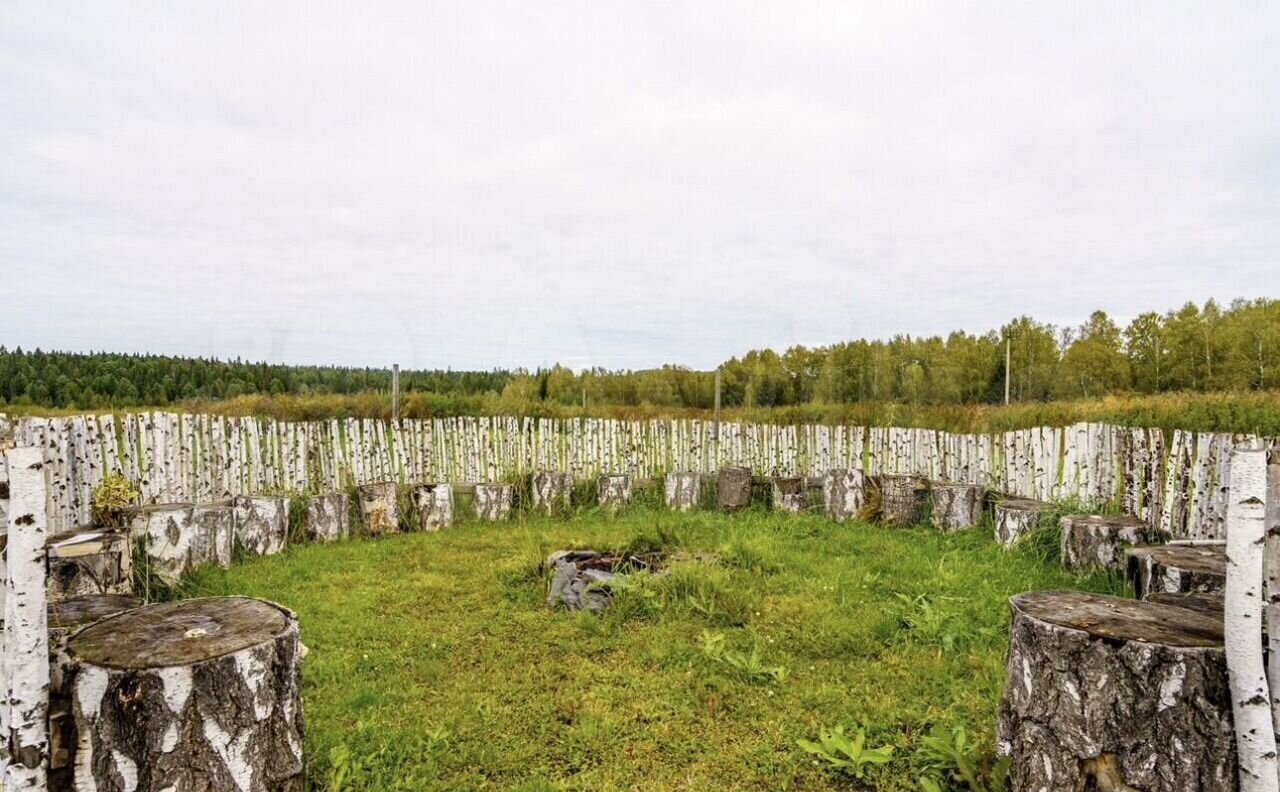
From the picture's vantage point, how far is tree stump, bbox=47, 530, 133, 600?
400 centimetres

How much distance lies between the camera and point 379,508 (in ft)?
23.1

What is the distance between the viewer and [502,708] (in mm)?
3260

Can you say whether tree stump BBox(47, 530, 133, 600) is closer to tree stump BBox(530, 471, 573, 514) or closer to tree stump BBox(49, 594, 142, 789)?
tree stump BBox(49, 594, 142, 789)

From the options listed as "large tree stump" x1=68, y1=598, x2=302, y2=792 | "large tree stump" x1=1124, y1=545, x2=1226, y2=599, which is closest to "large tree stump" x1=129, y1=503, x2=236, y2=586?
"large tree stump" x1=68, y1=598, x2=302, y2=792

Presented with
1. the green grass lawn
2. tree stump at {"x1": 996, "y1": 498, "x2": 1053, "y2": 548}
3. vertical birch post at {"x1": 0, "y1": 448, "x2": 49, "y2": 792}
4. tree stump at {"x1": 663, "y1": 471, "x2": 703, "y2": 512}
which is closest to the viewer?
vertical birch post at {"x1": 0, "y1": 448, "x2": 49, "y2": 792}

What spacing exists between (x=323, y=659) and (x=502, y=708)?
1.22m

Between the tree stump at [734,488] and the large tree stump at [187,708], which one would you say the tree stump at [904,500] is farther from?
the large tree stump at [187,708]

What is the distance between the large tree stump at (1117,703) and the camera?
207 centimetres

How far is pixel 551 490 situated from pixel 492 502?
760 millimetres

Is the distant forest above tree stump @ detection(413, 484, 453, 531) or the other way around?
above

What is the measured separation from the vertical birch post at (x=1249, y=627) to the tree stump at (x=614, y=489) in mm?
6513

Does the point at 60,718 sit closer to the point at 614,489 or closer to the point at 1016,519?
the point at 614,489

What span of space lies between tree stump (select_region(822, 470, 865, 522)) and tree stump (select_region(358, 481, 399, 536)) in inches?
191

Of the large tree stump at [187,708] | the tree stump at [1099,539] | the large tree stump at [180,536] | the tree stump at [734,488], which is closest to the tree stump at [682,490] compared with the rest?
the tree stump at [734,488]
